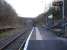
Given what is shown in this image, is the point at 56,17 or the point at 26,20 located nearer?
the point at 56,17

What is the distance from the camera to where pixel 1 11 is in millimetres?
53688

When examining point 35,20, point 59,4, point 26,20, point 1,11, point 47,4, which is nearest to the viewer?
point 59,4

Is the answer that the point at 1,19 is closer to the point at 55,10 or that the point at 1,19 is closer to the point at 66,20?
the point at 55,10

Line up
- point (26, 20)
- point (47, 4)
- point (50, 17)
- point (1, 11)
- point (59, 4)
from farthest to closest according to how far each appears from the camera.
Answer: point (26, 20), point (47, 4), point (1, 11), point (50, 17), point (59, 4)

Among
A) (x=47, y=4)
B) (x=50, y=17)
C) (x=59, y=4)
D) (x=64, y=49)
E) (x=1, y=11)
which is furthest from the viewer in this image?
(x=47, y=4)

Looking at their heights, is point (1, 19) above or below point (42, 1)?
below

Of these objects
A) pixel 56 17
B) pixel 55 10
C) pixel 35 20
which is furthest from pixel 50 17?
pixel 35 20

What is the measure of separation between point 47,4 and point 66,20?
120ft

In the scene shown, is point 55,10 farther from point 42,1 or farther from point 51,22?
point 42,1

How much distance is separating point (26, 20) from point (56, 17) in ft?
171

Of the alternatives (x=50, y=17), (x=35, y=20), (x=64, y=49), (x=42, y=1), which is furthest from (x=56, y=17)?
(x=35, y=20)

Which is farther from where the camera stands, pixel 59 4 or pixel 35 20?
pixel 35 20

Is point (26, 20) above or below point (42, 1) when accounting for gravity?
below

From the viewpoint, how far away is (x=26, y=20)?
102 meters
